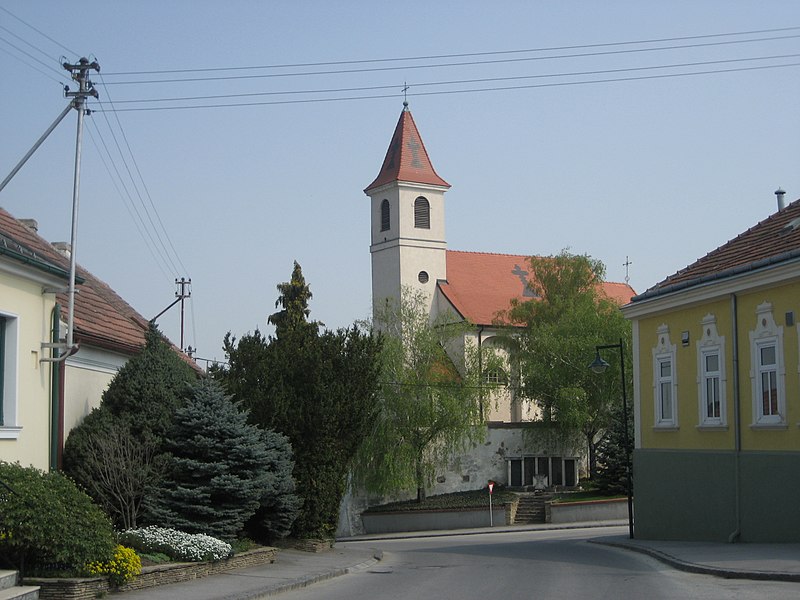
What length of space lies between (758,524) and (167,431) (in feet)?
Answer: 42.2

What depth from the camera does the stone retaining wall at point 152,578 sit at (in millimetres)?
13883

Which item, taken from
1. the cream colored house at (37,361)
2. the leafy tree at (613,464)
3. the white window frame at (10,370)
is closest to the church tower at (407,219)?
the leafy tree at (613,464)

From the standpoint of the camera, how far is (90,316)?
21.2 m

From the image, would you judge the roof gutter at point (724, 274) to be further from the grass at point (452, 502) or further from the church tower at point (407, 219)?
the church tower at point (407, 219)

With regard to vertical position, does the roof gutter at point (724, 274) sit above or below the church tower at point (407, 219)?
below

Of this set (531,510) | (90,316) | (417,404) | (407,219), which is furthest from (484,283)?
Result: (90,316)

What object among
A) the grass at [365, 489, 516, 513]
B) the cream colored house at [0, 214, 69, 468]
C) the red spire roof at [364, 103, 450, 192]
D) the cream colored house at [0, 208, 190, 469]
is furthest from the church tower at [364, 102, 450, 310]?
the cream colored house at [0, 214, 69, 468]

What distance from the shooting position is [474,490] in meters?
59.3

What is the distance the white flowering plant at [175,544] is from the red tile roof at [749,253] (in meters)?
12.9

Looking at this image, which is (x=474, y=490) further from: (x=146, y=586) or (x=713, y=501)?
(x=146, y=586)

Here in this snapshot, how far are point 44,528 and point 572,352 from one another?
152 feet

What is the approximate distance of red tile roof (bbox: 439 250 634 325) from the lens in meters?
72.6

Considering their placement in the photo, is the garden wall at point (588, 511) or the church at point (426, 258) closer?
the garden wall at point (588, 511)

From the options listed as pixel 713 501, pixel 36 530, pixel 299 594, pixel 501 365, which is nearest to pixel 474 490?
pixel 501 365
